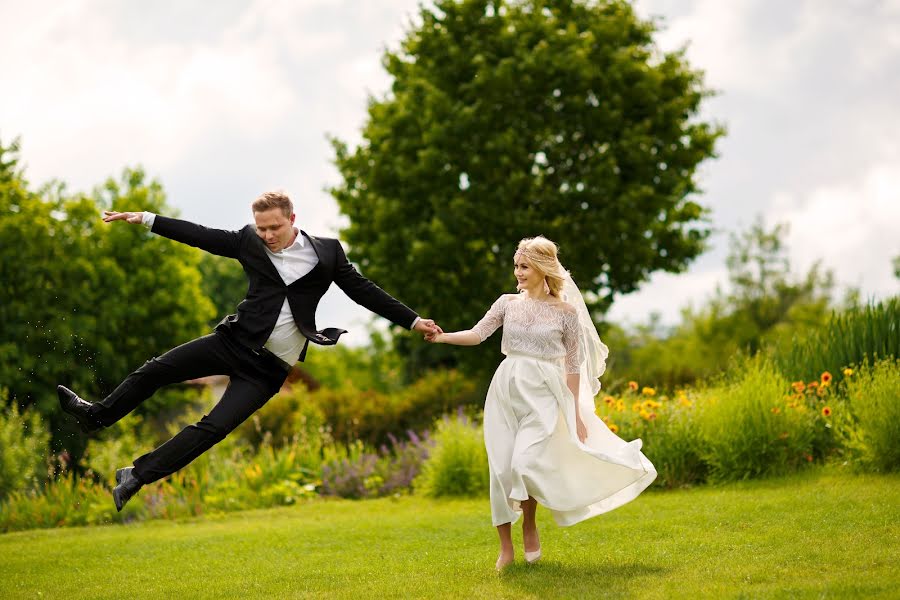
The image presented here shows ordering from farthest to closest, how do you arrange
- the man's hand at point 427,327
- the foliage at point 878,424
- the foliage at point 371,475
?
the foliage at point 371,475 < the foliage at point 878,424 < the man's hand at point 427,327

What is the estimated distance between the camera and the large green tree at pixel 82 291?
24188 mm

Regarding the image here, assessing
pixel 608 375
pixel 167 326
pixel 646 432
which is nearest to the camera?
pixel 646 432

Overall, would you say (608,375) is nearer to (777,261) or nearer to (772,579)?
(772,579)

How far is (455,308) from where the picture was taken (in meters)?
22.0

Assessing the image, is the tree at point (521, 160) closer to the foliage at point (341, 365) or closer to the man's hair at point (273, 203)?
the man's hair at point (273, 203)

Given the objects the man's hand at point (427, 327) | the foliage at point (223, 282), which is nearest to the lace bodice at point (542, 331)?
the man's hand at point (427, 327)

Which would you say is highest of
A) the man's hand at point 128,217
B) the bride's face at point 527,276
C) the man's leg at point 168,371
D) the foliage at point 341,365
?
the foliage at point 341,365

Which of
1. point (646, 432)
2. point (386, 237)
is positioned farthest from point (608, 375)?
point (386, 237)

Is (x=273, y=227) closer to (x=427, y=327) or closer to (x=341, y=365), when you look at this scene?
(x=427, y=327)

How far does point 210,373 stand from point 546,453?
236 cm

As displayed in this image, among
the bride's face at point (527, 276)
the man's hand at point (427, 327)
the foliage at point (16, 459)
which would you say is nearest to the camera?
the bride's face at point (527, 276)

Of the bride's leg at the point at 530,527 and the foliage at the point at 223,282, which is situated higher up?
the foliage at the point at 223,282

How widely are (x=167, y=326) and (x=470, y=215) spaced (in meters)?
13.1

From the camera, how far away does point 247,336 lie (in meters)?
6.73
